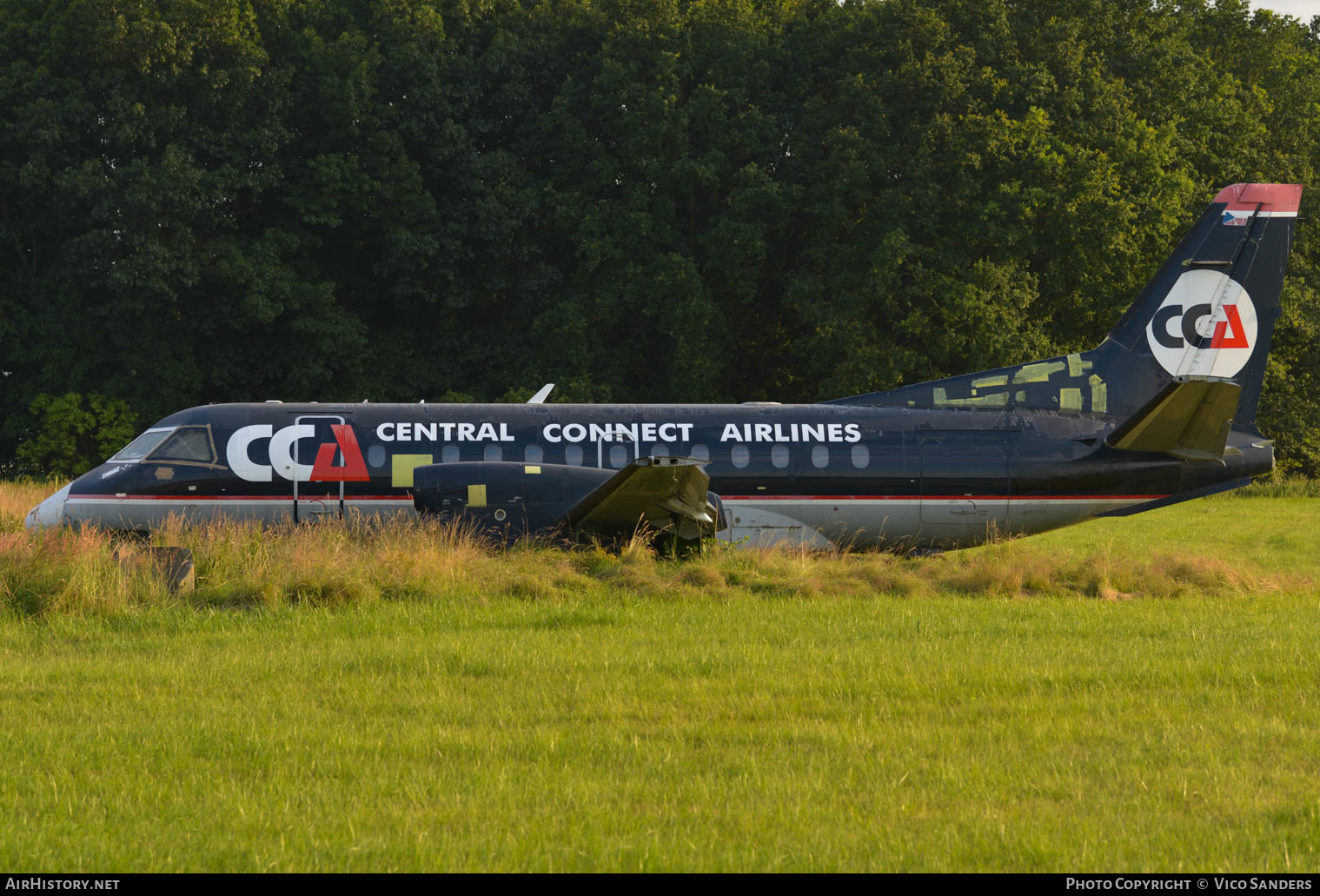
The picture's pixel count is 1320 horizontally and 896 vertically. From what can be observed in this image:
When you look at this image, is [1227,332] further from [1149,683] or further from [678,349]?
[678,349]

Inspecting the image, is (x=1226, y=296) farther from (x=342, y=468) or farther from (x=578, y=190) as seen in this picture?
(x=578, y=190)

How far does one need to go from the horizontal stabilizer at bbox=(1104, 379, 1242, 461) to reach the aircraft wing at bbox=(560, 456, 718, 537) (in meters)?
6.99

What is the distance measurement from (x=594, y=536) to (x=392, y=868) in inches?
476

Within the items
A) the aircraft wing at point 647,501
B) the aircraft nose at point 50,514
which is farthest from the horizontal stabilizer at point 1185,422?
the aircraft nose at point 50,514

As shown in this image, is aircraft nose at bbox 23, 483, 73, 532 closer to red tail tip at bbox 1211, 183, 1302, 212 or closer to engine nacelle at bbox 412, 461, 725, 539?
engine nacelle at bbox 412, 461, 725, 539

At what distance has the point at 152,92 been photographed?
35.3 meters

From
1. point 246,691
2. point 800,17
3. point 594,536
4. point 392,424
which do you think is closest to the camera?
point 246,691

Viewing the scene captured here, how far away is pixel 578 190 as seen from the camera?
3831cm

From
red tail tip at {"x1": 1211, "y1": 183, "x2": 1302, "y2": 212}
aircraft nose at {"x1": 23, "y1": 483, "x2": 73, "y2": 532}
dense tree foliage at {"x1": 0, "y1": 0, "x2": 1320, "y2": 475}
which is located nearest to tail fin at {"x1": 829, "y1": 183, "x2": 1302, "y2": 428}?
red tail tip at {"x1": 1211, "y1": 183, "x2": 1302, "y2": 212}

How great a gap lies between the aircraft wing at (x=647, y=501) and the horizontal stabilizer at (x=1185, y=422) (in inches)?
275

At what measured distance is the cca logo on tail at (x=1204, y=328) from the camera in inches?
790

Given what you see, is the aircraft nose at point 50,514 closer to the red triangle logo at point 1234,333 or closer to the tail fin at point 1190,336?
the tail fin at point 1190,336

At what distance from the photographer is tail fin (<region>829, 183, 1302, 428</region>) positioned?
65.6 feet

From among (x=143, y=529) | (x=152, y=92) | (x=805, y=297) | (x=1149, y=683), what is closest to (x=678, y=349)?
(x=805, y=297)
